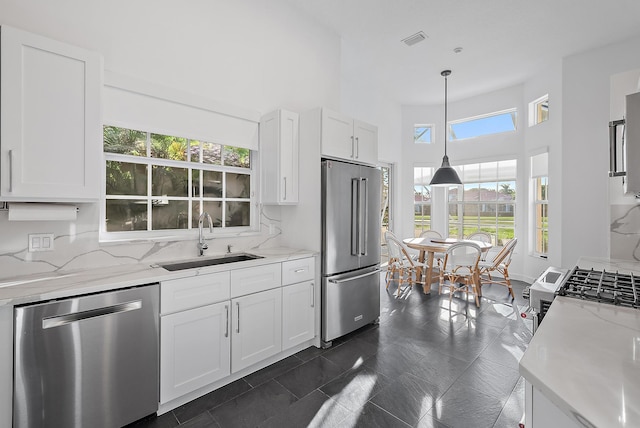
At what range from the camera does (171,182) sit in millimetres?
2641

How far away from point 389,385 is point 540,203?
179 inches

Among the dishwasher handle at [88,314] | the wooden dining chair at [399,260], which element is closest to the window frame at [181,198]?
the dishwasher handle at [88,314]

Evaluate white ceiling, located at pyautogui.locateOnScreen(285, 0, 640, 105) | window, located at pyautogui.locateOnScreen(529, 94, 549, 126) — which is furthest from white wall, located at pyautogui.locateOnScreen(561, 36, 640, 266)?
window, located at pyautogui.locateOnScreen(529, 94, 549, 126)

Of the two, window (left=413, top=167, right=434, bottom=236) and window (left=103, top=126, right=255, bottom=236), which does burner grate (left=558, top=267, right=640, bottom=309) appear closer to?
window (left=103, top=126, right=255, bottom=236)

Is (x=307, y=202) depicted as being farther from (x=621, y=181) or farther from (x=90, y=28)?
(x=621, y=181)

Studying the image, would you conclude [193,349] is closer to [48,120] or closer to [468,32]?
[48,120]

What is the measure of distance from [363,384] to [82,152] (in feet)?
8.22

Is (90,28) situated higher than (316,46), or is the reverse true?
(316,46)

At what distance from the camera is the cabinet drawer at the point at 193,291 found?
1.92 meters

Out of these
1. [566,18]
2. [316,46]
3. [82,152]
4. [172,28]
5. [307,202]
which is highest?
[566,18]

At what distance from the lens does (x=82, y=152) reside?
184 cm

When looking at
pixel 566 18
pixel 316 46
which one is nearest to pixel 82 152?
pixel 316 46

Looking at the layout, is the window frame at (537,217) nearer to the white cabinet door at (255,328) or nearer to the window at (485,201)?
the window at (485,201)

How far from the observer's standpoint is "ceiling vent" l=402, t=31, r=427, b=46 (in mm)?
3854
